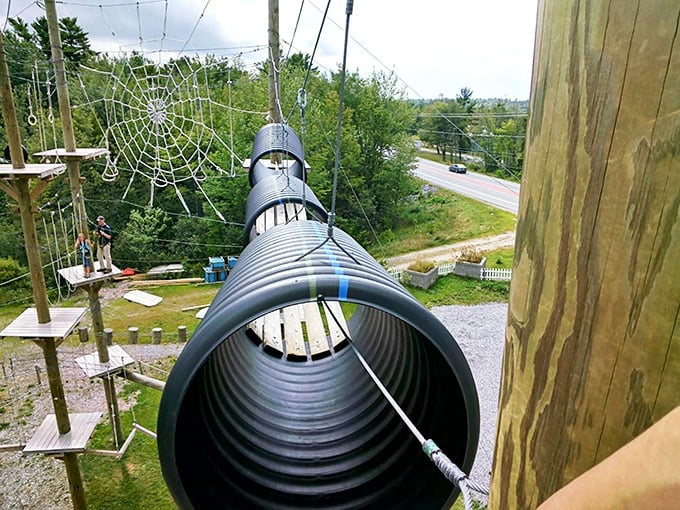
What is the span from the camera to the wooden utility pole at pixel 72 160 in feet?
21.7

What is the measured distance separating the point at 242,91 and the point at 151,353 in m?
16.3

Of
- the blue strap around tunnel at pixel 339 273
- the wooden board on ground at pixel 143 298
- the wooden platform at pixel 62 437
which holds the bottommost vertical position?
the wooden board on ground at pixel 143 298

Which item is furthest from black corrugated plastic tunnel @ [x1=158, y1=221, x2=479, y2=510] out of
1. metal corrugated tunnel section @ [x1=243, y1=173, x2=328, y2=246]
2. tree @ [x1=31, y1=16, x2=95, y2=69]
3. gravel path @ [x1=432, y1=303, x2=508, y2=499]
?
tree @ [x1=31, y1=16, x2=95, y2=69]

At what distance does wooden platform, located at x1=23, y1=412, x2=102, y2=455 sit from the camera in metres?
6.78

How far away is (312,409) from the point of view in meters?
3.50

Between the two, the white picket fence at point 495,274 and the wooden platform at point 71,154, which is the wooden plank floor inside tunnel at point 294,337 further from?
the white picket fence at point 495,274

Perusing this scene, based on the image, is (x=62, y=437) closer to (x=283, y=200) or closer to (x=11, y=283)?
(x=283, y=200)

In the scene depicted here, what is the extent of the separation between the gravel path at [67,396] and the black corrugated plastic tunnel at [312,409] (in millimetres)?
4661

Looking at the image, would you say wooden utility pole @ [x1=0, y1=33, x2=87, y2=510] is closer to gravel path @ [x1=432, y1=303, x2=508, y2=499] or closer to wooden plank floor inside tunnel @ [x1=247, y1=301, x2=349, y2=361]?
wooden plank floor inside tunnel @ [x1=247, y1=301, x2=349, y2=361]

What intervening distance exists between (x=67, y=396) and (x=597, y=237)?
12.6m

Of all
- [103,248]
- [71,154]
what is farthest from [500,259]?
[71,154]

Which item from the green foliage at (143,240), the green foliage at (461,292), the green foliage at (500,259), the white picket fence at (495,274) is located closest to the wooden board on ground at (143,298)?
the green foliage at (143,240)

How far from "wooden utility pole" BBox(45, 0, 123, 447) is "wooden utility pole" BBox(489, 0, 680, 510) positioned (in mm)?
7395

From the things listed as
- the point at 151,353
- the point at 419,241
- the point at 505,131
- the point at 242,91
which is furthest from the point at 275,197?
the point at 505,131
